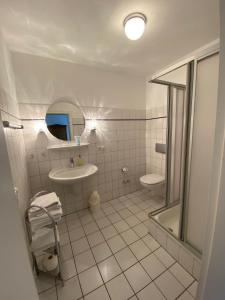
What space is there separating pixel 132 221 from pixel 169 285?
2.77 feet

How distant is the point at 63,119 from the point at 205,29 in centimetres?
207

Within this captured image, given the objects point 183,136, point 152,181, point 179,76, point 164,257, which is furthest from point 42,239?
point 179,76

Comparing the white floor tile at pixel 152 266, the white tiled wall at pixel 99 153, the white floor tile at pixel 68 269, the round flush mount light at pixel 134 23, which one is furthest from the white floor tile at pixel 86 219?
the round flush mount light at pixel 134 23

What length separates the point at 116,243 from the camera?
1.61m

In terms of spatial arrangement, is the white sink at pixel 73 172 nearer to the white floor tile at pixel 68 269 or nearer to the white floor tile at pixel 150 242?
→ the white floor tile at pixel 68 269

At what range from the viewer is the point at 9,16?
1146mm

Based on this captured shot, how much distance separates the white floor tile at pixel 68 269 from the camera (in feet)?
4.19

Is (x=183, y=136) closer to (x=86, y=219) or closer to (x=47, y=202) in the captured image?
(x=47, y=202)

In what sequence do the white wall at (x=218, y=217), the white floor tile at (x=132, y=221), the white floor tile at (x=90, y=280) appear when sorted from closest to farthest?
the white wall at (x=218, y=217) → the white floor tile at (x=90, y=280) → the white floor tile at (x=132, y=221)

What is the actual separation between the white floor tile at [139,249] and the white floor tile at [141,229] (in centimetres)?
12

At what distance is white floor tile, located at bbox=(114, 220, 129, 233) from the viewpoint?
1.83 meters

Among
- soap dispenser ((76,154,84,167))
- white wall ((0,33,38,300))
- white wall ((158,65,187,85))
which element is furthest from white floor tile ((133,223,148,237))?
white wall ((158,65,187,85))

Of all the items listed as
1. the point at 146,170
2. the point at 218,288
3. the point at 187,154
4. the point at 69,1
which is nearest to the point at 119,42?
the point at 69,1

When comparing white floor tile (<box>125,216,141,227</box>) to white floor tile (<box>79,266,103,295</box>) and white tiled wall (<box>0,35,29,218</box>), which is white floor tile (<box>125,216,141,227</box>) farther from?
white tiled wall (<box>0,35,29,218</box>)
